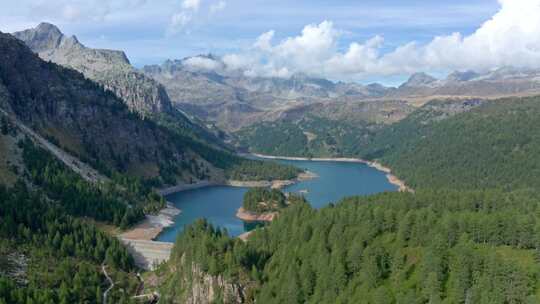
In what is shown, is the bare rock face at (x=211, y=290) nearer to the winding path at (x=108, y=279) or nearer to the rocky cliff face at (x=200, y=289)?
the rocky cliff face at (x=200, y=289)

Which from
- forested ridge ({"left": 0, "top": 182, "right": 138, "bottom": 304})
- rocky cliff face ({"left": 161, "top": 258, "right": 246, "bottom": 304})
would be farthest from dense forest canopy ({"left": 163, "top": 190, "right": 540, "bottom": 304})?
forested ridge ({"left": 0, "top": 182, "right": 138, "bottom": 304})

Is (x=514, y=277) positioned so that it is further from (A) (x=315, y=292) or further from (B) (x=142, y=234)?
(B) (x=142, y=234)

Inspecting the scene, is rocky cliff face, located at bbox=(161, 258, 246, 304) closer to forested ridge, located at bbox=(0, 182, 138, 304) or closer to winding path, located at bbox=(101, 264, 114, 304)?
forested ridge, located at bbox=(0, 182, 138, 304)

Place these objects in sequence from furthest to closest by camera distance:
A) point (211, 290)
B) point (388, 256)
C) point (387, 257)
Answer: point (211, 290)
point (388, 256)
point (387, 257)

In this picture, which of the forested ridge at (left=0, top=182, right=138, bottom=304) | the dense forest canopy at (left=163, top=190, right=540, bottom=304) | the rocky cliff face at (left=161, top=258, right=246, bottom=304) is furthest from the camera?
the rocky cliff face at (left=161, top=258, right=246, bottom=304)

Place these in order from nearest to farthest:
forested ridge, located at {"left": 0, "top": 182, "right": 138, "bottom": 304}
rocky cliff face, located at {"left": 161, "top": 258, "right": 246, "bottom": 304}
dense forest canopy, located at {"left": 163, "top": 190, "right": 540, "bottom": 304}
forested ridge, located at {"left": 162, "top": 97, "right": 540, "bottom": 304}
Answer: forested ridge, located at {"left": 162, "top": 97, "right": 540, "bottom": 304}, dense forest canopy, located at {"left": 163, "top": 190, "right": 540, "bottom": 304}, forested ridge, located at {"left": 0, "top": 182, "right": 138, "bottom": 304}, rocky cliff face, located at {"left": 161, "top": 258, "right": 246, "bottom": 304}

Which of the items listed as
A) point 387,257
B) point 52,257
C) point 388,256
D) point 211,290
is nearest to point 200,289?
point 211,290

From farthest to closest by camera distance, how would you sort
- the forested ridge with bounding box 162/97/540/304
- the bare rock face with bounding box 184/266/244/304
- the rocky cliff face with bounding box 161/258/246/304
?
the rocky cliff face with bounding box 161/258/246/304 < the bare rock face with bounding box 184/266/244/304 < the forested ridge with bounding box 162/97/540/304

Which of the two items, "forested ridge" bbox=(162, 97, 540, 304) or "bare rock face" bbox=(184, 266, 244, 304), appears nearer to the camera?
"forested ridge" bbox=(162, 97, 540, 304)

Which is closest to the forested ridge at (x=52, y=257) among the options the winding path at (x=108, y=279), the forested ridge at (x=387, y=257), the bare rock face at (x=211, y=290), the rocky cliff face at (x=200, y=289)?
the winding path at (x=108, y=279)

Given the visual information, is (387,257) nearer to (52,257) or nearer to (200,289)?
(200,289)

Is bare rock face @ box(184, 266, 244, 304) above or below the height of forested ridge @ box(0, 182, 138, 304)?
below

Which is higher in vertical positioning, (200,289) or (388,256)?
(388,256)

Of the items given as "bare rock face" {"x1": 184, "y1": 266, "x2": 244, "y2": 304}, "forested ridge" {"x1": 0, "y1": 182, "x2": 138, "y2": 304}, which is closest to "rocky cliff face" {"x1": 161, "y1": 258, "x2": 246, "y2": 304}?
"bare rock face" {"x1": 184, "y1": 266, "x2": 244, "y2": 304}
